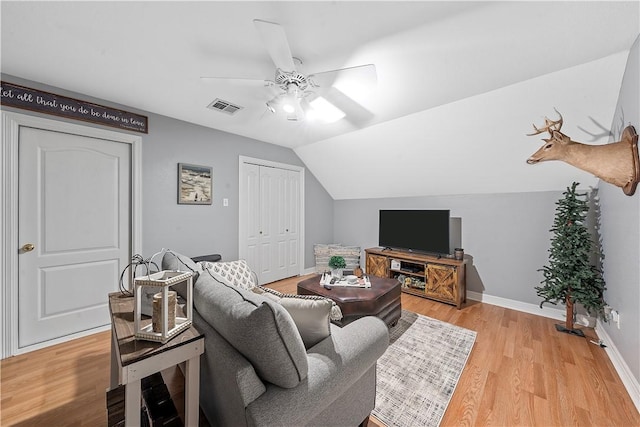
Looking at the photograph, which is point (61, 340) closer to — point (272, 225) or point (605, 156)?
point (272, 225)

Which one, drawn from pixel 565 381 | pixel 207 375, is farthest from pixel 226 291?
pixel 565 381

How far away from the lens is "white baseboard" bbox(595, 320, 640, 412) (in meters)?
1.67

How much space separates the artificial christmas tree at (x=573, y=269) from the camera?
2439mm

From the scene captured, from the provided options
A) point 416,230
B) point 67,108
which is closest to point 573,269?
point 416,230

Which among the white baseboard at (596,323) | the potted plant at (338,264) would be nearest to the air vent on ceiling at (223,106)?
the potted plant at (338,264)

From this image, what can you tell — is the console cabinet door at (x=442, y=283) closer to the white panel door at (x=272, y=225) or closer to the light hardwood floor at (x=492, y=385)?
the light hardwood floor at (x=492, y=385)

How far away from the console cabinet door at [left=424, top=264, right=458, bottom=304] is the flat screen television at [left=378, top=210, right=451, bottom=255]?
0.94ft

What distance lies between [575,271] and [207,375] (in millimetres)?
3423

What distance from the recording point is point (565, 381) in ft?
6.17

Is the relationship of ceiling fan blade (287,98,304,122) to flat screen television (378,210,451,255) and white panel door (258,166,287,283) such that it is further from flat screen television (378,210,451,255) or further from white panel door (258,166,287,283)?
flat screen television (378,210,451,255)

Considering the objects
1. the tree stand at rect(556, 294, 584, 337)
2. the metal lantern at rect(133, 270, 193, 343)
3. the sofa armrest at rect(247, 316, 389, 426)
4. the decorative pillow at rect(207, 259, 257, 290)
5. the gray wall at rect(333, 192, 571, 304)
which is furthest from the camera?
the gray wall at rect(333, 192, 571, 304)

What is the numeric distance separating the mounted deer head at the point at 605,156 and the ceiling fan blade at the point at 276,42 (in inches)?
78.0

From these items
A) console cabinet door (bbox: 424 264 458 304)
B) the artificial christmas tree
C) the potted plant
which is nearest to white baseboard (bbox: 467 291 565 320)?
the artificial christmas tree

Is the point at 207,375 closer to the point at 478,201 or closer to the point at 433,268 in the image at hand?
the point at 433,268
